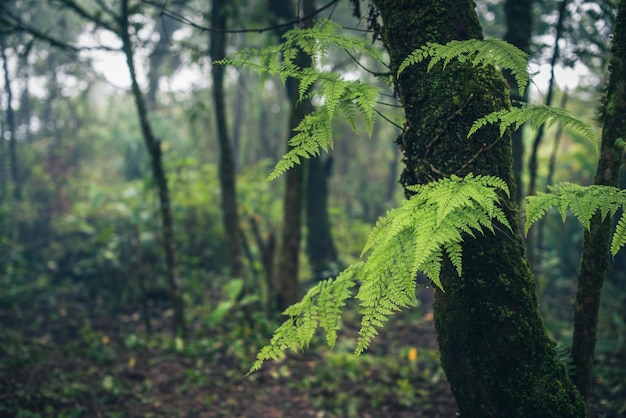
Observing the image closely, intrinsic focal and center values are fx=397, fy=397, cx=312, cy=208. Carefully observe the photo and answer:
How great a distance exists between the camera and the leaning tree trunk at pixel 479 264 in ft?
7.02

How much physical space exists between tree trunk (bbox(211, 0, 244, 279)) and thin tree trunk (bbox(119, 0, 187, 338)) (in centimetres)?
100

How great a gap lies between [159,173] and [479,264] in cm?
502

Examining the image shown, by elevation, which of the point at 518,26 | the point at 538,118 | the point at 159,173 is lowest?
the point at 159,173

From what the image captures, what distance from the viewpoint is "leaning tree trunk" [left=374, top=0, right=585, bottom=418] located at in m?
2.14

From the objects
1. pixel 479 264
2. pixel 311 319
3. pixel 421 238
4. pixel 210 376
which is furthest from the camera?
pixel 210 376

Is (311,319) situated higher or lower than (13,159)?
lower

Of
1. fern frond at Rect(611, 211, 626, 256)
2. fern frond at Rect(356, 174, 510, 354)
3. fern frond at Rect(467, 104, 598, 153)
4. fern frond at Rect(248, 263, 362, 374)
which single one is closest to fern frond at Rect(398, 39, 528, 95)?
fern frond at Rect(467, 104, 598, 153)

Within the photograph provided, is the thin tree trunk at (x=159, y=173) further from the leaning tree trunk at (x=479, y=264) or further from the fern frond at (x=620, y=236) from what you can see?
the fern frond at (x=620, y=236)

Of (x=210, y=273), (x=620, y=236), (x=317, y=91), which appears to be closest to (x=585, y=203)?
(x=620, y=236)

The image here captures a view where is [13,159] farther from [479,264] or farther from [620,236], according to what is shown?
[620,236]

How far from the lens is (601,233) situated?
7.98 ft

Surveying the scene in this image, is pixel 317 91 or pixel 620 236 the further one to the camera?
pixel 317 91

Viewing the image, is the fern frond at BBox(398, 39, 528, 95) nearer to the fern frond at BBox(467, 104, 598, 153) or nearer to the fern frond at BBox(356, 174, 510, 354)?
the fern frond at BBox(467, 104, 598, 153)

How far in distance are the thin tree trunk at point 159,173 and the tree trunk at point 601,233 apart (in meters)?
5.26
